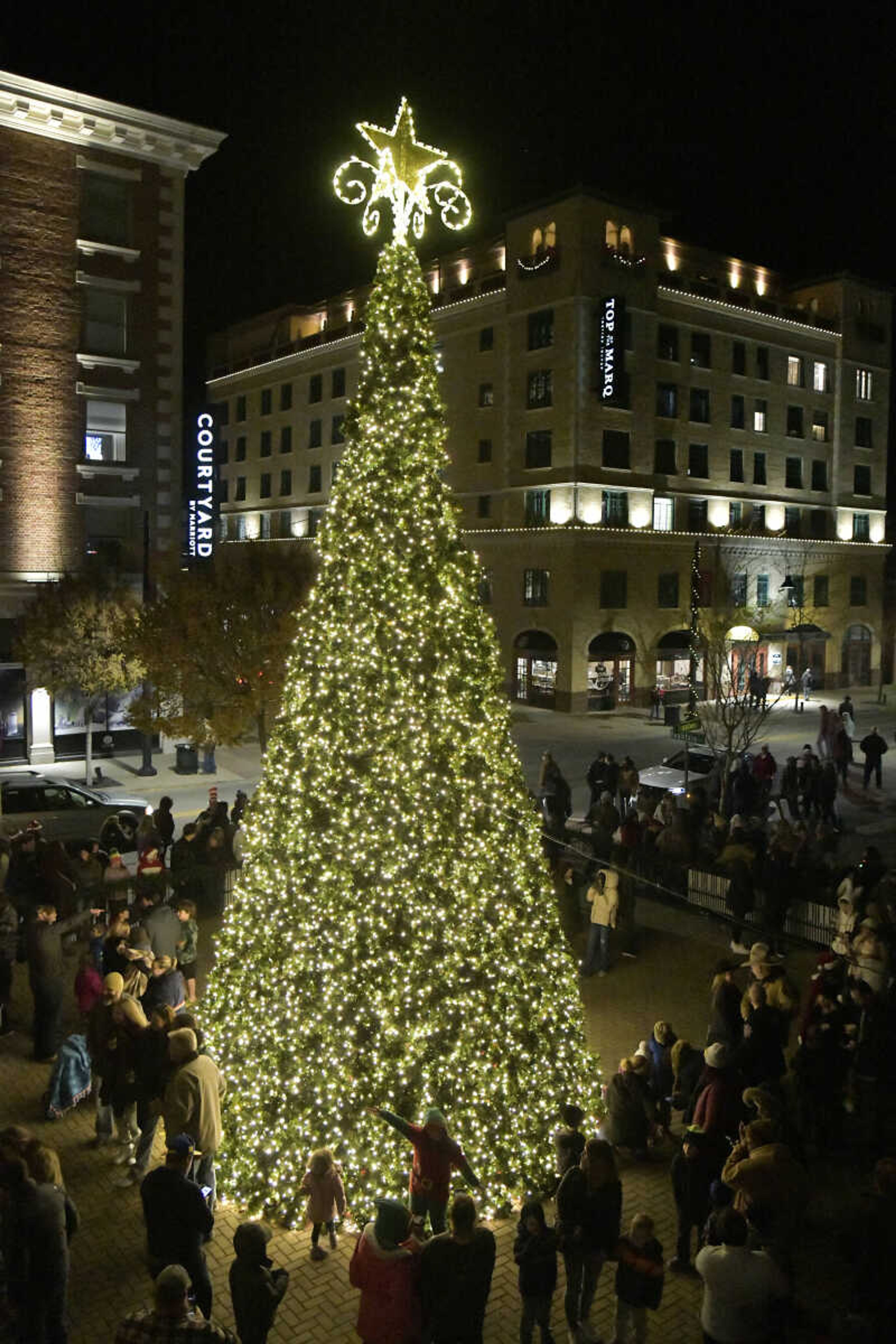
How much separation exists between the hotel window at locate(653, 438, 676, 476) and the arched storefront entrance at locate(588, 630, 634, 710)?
7.62 m

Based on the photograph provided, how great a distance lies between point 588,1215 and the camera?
661cm

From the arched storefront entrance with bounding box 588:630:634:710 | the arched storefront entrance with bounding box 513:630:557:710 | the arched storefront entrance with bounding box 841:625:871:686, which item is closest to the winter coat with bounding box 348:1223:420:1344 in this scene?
the arched storefront entrance with bounding box 588:630:634:710

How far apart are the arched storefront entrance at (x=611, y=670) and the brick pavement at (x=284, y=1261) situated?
32490 millimetres

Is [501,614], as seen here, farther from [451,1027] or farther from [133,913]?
[451,1027]

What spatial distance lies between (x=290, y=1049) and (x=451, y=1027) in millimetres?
1237

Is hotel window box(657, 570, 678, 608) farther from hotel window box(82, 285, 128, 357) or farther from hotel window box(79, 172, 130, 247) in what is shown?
hotel window box(79, 172, 130, 247)

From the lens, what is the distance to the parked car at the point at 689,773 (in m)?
23.6

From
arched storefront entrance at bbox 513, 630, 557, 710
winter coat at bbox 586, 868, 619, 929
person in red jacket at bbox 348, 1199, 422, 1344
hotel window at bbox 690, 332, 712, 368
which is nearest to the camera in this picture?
person in red jacket at bbox 348, 1199, 422, 1344

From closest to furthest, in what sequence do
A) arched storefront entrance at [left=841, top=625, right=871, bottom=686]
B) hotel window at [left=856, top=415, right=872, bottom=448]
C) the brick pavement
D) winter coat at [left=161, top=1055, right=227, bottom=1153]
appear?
1. the brick pavement
2. winter coat at [left=161, top=1055, right=227, bottom=1153]
3. arched storefront entrance at [left=841, top=625, right=871, bottom=686]
4. hotel window at [left=856, top=415, right=872, bottom=448]

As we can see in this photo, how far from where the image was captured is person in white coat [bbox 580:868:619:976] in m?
12.9

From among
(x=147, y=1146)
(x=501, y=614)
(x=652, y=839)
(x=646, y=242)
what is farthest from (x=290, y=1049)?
(x=646, y=242)

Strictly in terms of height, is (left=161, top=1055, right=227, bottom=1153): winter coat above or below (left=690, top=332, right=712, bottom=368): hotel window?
below

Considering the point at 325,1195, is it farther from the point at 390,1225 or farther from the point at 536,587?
the point at 536,587

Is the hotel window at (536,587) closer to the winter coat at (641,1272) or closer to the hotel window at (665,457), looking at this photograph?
the hotel window at (665,457)
